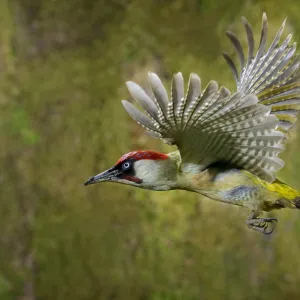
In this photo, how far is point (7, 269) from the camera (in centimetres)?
448

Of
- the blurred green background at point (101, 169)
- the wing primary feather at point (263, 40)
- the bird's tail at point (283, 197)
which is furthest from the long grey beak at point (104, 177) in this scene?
the blurred green background at point (101, 169)

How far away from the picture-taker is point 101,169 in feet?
14.3

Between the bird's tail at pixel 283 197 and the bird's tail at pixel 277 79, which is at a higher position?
the bird's tail at pixel 277 79

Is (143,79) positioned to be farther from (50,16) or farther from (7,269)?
(7,269)

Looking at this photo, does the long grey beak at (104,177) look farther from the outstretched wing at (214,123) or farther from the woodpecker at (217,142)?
the outstretched wing at (214,123)

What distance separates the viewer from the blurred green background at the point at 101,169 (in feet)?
13.5

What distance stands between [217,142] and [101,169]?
265 centimetres

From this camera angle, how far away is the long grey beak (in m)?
1.68

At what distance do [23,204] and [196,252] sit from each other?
1.28 metres

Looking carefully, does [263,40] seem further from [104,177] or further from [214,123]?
[104,177]

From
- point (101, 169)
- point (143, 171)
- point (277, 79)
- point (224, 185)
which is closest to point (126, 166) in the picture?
point (143, 171)

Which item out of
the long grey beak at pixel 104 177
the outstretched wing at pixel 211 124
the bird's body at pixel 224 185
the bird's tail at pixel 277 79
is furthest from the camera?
the bird's tail at pixel 277 79

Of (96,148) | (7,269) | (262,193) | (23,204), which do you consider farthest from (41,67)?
(262,193)

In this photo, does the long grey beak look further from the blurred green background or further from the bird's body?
the blurred green background
